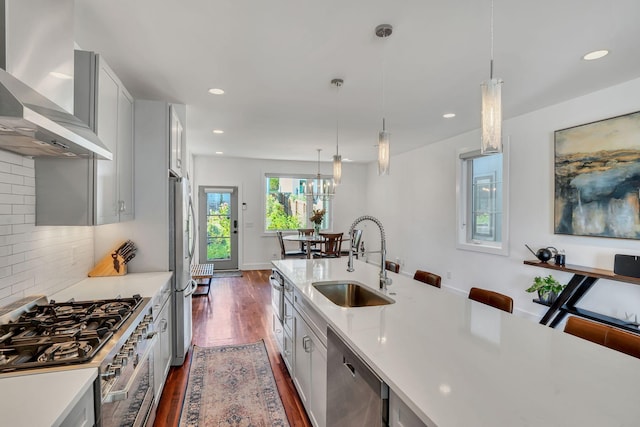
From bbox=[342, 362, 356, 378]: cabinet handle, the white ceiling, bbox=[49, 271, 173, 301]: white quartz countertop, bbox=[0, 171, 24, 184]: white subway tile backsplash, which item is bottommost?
bbox=[342, 362, 356, 378]: cabinet handle

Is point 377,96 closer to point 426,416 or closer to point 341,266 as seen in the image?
point 341,266

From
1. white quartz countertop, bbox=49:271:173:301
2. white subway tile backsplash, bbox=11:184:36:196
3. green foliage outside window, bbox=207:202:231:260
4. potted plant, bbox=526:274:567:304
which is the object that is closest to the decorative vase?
potted plant, bbox=526:274:567:304

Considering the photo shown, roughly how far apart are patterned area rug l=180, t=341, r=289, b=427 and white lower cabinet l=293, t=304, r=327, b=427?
0.26 meters

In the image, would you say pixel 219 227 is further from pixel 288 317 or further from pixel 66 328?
pixel 66 328

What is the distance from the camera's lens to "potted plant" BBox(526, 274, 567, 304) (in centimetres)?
344

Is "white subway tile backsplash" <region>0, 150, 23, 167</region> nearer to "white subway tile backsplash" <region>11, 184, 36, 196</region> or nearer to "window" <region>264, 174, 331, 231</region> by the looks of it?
"white subway tile backsplash" <region>11, 184, 36, 196</region>

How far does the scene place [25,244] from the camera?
1862 millimetres

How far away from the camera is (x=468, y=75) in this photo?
2844 millimetres

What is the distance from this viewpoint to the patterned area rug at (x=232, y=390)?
222cm

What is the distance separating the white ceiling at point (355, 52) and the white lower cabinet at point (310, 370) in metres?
1.94

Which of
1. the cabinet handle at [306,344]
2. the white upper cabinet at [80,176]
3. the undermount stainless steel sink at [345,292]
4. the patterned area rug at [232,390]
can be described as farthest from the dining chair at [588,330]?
the white upper cabinet at [80,176]

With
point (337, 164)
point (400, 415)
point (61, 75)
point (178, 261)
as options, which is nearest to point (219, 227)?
point (337, 164)

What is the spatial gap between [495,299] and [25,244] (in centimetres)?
287

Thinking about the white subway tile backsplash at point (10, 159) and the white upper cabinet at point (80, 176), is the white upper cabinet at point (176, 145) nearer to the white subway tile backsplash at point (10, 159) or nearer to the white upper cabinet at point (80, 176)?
the white upper cabinet at point (80, 176)
